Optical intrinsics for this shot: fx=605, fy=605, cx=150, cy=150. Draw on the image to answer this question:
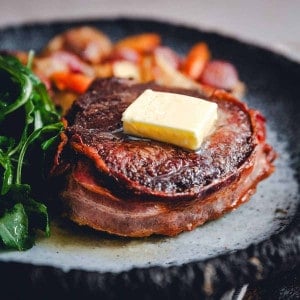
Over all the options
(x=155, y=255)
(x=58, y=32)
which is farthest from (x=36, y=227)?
(x=58, y=32)

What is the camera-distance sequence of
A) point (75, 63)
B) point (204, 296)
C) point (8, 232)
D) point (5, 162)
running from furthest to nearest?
point (75, 63), point (5, 162), point (8, 232), point (204, 296)

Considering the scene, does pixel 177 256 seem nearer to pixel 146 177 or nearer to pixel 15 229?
pixel 146 177

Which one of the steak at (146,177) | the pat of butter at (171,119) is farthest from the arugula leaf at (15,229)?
the pat of butter at (171,119)

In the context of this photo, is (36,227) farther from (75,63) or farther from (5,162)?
(75,63)

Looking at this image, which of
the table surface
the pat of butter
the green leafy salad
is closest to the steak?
the pat of butter

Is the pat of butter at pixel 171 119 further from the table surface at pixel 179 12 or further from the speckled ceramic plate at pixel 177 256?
the table surface at pixel 179 12

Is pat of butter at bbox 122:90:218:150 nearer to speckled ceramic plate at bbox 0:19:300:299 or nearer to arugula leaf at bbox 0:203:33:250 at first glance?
speckled ceramic plate at bbox 0:19:300:299
